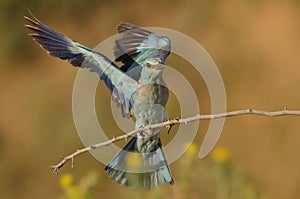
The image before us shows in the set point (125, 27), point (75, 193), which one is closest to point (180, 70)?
point (125, 27)

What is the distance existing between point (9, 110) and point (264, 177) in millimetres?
2187

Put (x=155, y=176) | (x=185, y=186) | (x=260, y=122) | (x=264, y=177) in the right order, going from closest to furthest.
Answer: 1. (x=185, y=186)
2. (x=155, y=176)
3. (x=264, y=177)
4. (x=260, y=122)

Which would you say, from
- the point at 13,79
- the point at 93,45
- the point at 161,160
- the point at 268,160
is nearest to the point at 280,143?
the point at 268,160

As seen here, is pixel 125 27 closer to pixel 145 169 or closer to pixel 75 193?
pixel 145 169

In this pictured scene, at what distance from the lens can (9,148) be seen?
723 centimetres

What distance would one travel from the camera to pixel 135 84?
3.65 metres

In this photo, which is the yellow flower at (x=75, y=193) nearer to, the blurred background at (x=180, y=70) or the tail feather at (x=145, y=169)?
the tail feather at (x=145, y=169)

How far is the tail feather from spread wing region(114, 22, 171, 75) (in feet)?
1.02

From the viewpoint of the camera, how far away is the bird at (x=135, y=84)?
3.58 metres

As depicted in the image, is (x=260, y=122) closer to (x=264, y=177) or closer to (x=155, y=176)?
(x=264, y=177)

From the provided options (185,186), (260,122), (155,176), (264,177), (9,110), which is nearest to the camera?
(185,186)

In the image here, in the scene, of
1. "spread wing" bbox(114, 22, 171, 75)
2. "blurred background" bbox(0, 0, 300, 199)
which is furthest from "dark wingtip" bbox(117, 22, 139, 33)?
"blurred background" bbox(0, 0, 300, 199)

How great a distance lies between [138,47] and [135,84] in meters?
0.21

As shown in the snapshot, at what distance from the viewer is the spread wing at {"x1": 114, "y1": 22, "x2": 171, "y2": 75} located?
3709 mm
